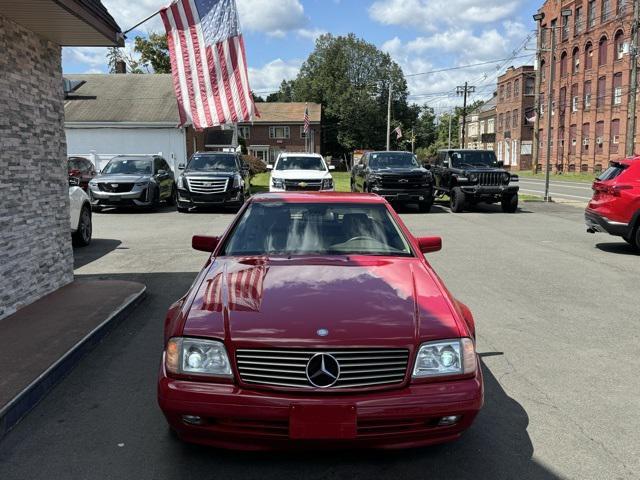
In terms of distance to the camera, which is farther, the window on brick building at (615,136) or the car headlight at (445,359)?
the window on brick building at (615,136)

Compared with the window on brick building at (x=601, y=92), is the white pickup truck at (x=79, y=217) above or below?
below

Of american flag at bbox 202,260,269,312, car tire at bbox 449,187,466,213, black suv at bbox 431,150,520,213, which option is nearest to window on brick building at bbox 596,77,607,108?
black suv at bbox 431,150,520,213

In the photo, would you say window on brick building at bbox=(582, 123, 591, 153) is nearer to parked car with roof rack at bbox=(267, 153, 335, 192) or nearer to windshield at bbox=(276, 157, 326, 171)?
windshield at bbox=(276, 157, 326, 171)

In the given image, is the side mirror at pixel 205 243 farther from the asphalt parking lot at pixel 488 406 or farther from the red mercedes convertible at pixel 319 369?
the red mercedes convertible at pixel 319 369

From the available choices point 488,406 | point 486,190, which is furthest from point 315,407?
point 486,190

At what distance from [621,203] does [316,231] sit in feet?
26.5

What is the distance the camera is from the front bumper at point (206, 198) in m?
18.6

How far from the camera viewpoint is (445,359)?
3.23m

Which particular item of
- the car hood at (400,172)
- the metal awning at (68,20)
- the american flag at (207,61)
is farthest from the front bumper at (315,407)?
the car hood at (400,172)

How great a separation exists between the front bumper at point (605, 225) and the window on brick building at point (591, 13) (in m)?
48.3

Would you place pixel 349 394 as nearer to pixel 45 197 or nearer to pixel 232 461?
pixel 232 461

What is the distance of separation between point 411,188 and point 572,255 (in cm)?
834

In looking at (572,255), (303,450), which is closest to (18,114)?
(303,450)

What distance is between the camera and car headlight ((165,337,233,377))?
3158 mm
